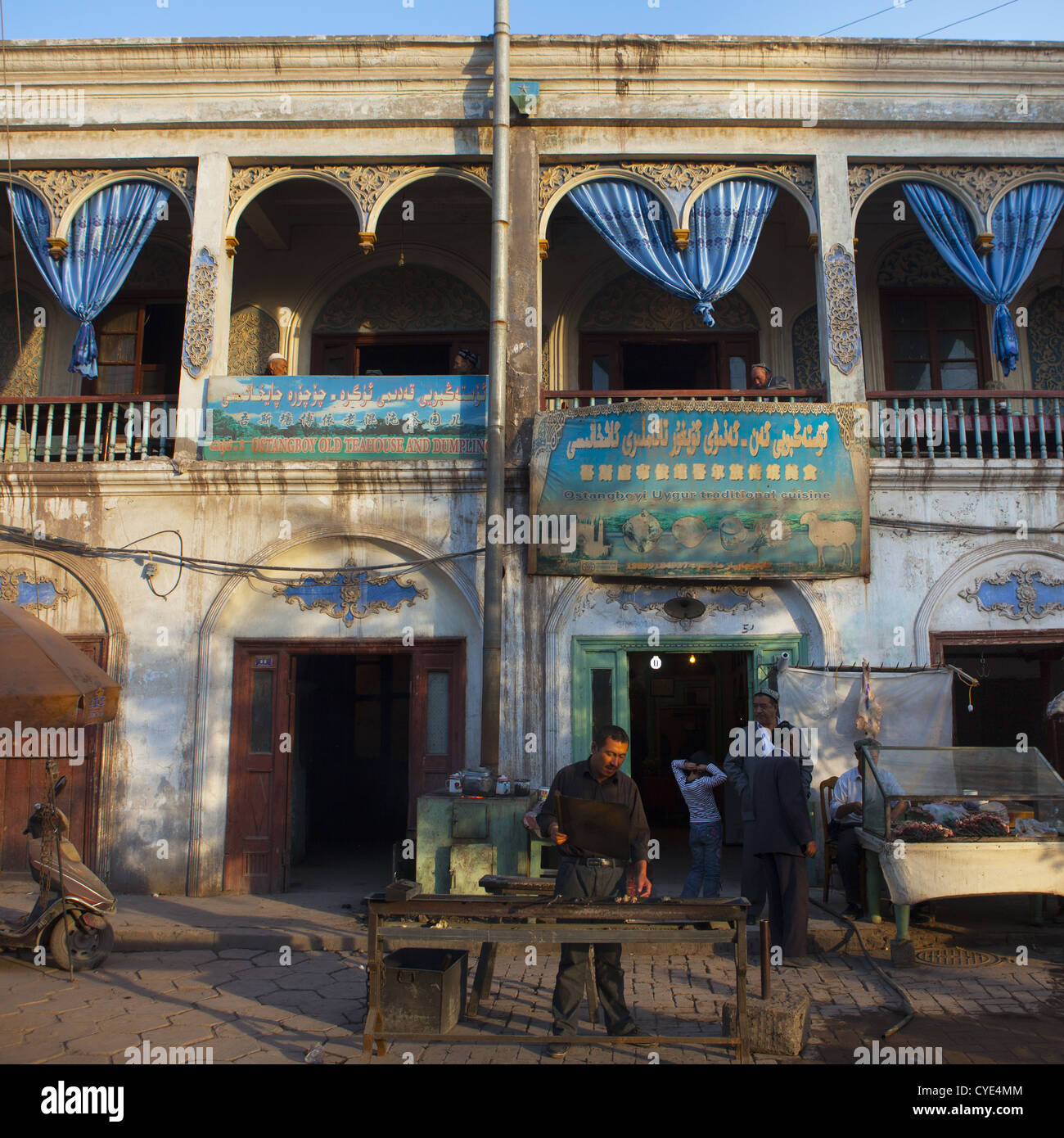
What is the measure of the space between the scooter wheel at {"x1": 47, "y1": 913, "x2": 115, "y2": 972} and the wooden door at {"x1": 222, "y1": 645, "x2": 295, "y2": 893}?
97.3 inches

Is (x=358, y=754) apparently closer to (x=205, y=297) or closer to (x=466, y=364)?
(x=466, y=364)

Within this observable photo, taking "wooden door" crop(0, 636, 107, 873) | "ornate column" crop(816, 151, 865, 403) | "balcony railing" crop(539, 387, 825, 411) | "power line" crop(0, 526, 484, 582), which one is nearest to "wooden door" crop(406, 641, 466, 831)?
"power line" crop(0, 526, 484, 582)

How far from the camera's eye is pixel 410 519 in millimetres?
9430

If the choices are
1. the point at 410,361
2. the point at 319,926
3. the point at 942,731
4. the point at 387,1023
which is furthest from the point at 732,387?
the point at 387,1023

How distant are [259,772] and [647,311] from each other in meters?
7.04

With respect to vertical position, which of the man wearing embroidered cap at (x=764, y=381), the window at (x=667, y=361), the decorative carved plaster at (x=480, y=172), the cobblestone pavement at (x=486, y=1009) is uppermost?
the decorative carved plaster at (x=480, y=172)

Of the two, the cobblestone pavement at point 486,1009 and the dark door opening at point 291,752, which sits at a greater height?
the dark door opening at point 291,752

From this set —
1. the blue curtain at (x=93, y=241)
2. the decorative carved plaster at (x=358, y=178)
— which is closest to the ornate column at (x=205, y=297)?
the decorative carved plaster at (x=358, y=178)

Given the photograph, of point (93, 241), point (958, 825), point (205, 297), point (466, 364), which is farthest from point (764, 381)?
point (93, 241)

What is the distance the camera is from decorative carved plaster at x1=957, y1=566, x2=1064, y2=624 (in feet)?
30.1

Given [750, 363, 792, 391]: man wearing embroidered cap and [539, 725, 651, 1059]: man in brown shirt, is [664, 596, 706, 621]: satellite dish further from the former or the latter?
[539, 725, 651, 1059]: man in brown shirt

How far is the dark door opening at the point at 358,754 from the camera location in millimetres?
12219

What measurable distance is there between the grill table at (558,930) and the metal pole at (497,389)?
12.5ft

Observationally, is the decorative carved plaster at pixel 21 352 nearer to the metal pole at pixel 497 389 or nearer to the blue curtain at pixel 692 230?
the metal pole at pixel 497 389
